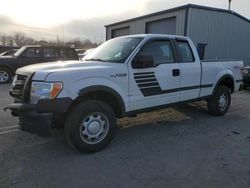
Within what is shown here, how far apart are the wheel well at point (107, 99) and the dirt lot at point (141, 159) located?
2.02ft

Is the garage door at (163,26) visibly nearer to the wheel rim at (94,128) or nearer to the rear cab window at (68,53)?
the rear cab window at (68,53)

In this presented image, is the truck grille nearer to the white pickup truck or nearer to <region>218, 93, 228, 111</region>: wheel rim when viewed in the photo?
the white pickup truck

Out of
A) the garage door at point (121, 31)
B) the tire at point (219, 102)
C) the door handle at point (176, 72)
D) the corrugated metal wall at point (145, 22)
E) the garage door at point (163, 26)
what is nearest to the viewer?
the door handle at point (176, 72)

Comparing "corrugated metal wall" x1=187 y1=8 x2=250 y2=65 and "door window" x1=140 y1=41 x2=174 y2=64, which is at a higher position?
"corrugated metal wall" x1=187 y1=8 x2=250 y2=65

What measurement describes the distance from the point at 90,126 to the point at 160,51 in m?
2.17

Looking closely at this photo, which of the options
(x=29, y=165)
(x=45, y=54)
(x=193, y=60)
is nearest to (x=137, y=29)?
(x=45, y=54)

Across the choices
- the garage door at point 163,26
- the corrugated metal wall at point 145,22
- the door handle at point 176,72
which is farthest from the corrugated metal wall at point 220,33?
the door handle at point 176,72

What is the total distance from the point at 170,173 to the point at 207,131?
231 cm

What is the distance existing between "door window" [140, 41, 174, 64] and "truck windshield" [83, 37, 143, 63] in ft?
0.75

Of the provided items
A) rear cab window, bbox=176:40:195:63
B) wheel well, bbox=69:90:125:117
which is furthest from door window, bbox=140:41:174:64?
wheel well, bbox=69:90:125:117

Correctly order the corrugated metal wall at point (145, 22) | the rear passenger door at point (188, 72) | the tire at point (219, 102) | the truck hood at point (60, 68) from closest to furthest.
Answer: the truck hood at point (60, 68) → the rear passenger door at point (188, 72) → the tire at point (219, 102) → the corrugated metal wall at point (145, 22)

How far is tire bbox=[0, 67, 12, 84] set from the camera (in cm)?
1318

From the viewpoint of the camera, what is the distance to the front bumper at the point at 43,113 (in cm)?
388

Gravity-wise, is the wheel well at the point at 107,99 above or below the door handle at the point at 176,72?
below
